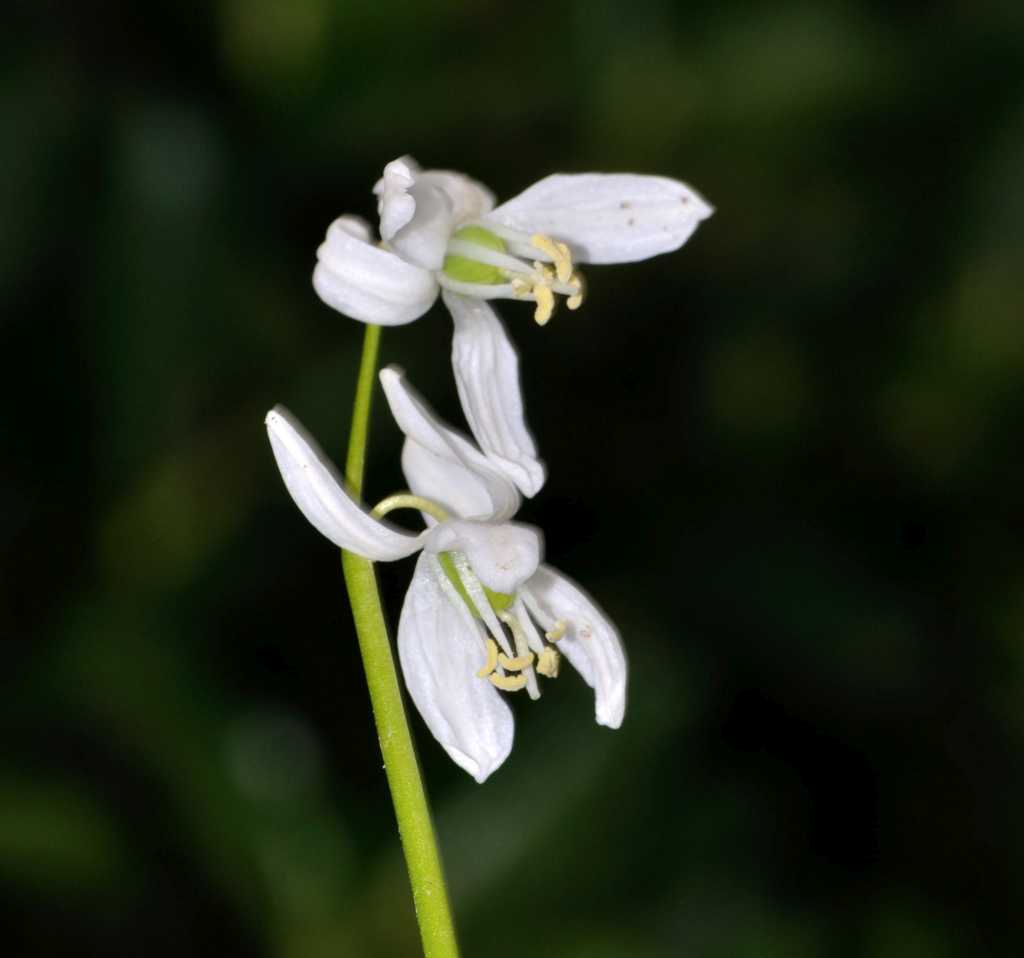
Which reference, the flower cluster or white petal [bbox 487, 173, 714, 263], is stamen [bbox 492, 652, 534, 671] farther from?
white petal [bbox 487, 173, 714, 263]

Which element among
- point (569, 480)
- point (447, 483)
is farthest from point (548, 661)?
point (569, 480)

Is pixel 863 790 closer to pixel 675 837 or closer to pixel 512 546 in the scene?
pixel 675 837

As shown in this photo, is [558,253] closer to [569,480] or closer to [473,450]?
[473,450]

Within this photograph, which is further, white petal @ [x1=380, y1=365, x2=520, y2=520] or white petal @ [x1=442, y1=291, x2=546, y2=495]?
white petal @ [x1=442, y1=291, x2=546, y2=495]

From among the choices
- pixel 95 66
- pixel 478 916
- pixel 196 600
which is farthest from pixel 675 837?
pixel 95 66

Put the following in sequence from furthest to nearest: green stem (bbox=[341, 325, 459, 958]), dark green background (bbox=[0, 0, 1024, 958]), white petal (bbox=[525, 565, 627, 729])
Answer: dark green background (bbox=[0, 0, 1024, 958]) < white petal (bbox=[525, 565, 627, 729]) < green stem (bbox=[341, 325, 459, 958])

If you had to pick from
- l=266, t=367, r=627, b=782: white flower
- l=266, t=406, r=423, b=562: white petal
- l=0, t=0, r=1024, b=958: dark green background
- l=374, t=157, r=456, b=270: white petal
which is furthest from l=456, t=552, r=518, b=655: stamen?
l=0, t=0, r=1024, b=958: dark green background
